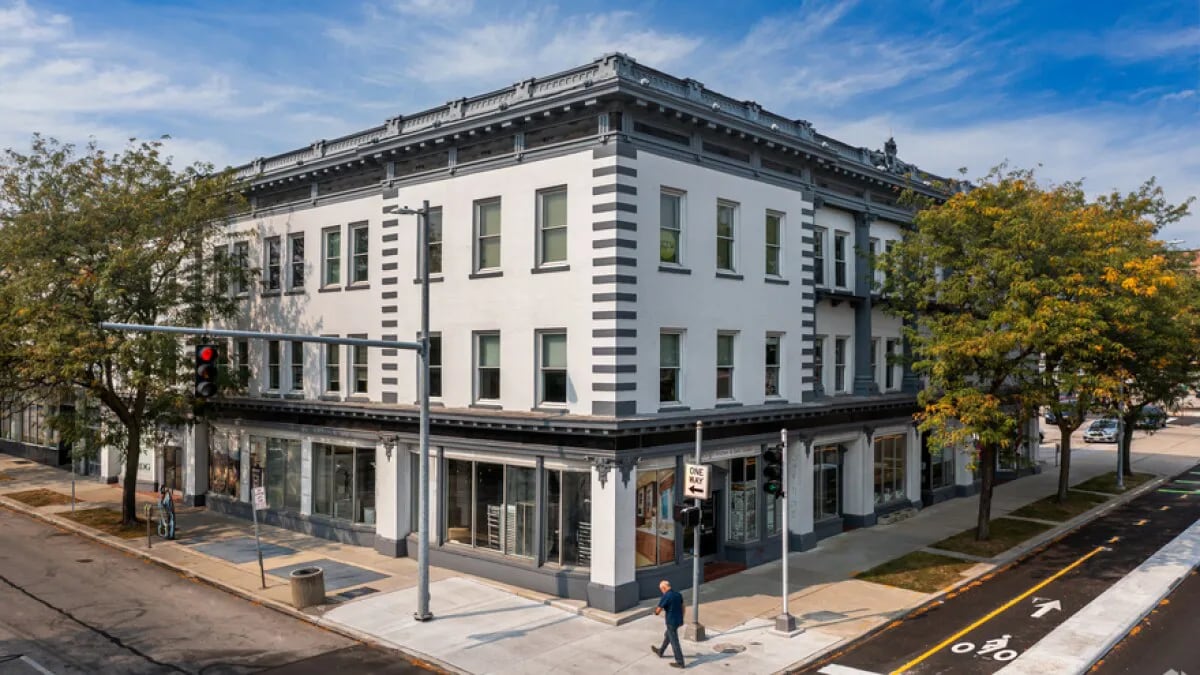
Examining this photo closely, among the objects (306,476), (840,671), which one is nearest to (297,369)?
(306,476)

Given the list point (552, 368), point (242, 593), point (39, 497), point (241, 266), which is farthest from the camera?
point (39, 497)

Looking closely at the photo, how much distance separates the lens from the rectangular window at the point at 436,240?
2486 centimetres

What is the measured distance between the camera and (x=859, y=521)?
30.1 metres

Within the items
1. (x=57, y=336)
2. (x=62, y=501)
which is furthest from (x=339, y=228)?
(x=62, y=501)

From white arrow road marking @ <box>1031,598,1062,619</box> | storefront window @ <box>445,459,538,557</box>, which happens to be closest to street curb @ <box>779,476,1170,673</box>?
white arrow road marking @ <box>1031,598,1062,619</box>

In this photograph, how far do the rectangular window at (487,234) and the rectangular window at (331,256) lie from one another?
749cm

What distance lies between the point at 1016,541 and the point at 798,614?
1216 centimetres

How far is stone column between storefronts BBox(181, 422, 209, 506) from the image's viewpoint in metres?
33.8

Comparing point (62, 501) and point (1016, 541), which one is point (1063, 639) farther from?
point (62, 501)

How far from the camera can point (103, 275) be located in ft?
87.0

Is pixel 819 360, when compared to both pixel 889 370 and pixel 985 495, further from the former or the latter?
pixel 985 495

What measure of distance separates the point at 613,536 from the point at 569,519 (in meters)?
1.83

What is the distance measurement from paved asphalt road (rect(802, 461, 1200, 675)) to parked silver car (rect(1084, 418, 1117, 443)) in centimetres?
3318

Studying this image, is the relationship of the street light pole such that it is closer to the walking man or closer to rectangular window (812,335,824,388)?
the walking man
